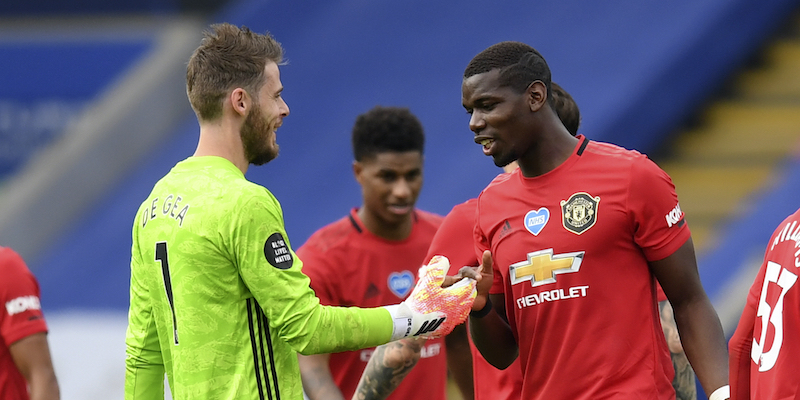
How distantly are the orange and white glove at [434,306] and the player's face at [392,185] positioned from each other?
4.77 feet

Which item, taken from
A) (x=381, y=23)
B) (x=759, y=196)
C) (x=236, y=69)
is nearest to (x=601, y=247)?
(x=236, y=69)

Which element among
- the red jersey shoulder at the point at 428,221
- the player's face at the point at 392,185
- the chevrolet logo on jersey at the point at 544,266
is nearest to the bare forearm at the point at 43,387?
the player's face at the point at 392,185

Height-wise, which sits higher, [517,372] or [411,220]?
[411,220]

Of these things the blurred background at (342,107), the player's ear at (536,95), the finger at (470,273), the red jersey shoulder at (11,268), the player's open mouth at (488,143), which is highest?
the blurred background at (342,107)

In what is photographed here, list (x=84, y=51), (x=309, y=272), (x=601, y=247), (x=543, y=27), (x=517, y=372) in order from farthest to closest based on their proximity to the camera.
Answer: (x=84, y=51)
(x=543, y=27)
(x=309, y=272)
(x=517, y=372)
(x=601, y=247)

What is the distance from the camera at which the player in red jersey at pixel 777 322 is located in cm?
328

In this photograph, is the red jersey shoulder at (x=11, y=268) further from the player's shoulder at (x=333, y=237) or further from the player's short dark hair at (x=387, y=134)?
the player's short dark hair at (x=387, y=134)

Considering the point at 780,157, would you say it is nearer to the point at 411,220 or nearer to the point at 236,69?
the point at 411,220

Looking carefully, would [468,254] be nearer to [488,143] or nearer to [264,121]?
[488,143]

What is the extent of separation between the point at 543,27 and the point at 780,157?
255 cm

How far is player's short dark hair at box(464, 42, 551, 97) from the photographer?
3.97m

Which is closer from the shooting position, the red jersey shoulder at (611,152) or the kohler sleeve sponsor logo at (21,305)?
the red jersey shoulder at (611,152)

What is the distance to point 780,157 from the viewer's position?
1059 cm

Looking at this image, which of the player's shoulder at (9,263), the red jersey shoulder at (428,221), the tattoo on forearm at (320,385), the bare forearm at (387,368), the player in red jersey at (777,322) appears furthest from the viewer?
the red jersey shoulder at (428,221)
